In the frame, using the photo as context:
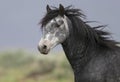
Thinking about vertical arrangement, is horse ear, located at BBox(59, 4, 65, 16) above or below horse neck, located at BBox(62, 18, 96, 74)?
above

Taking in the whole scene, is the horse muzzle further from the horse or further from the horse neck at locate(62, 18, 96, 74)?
the horse neck at locate(62, 18, 96, 74)

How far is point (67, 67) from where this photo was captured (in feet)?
95.7

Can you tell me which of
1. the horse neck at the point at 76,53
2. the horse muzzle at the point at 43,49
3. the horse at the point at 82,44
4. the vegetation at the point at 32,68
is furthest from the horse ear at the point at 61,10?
the vegetation at the point at 32,68

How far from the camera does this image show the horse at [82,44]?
1249 cm

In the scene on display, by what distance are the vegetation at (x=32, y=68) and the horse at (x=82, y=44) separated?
15.3 metres

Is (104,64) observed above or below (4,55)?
above

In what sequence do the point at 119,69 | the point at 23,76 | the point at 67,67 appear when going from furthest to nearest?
the point at 23,76, the point at 67,67, the point at 119,69

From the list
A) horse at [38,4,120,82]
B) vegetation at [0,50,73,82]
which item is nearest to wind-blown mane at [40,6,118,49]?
horse at [38,4,120,82]

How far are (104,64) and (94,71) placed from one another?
25cm

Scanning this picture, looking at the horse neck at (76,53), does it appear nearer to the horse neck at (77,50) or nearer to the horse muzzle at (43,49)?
the horse neck at (77,50)

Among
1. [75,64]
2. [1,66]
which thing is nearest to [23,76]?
[1,66]

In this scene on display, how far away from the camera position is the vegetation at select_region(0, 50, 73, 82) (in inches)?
1144

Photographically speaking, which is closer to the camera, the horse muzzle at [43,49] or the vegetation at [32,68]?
the horse muzzle at [43,49]

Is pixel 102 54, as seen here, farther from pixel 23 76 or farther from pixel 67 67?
pixel 23 76
